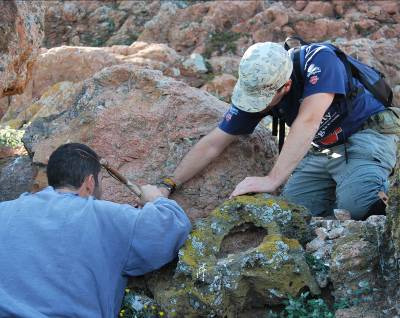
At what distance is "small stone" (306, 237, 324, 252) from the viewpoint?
396 centimetres

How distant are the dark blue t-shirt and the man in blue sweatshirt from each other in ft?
4.03

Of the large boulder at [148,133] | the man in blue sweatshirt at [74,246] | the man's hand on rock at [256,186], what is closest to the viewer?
the man in blue sweatshirt at [74,246]

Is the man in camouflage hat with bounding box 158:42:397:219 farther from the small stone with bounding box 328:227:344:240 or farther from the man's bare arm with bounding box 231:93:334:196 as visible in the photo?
the small stone with bounding box 328:227:344:240

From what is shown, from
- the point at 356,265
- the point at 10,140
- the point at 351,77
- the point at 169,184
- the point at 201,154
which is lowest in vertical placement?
the point at 10,140

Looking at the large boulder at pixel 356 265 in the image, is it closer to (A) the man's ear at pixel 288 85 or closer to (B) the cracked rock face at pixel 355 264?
(B) the cracked rock face at pixel 355 264

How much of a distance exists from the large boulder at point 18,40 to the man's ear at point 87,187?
258 cm

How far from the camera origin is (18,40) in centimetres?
609

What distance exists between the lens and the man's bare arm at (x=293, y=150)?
433 cm

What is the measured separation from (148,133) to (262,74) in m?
1.30

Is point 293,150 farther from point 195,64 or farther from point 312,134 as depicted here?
point 195,64

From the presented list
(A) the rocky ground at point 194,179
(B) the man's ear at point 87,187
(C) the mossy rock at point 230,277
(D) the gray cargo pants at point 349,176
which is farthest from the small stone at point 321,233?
(B) the man's ear at point 87,187

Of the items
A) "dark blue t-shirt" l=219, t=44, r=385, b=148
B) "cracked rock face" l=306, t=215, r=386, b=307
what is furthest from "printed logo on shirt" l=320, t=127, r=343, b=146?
"cracked rock face" l=306, t=215, r=386, b=307

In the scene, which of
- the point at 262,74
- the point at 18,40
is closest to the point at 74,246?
the point at 262,74

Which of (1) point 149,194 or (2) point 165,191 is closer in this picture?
(1) point 149,194
